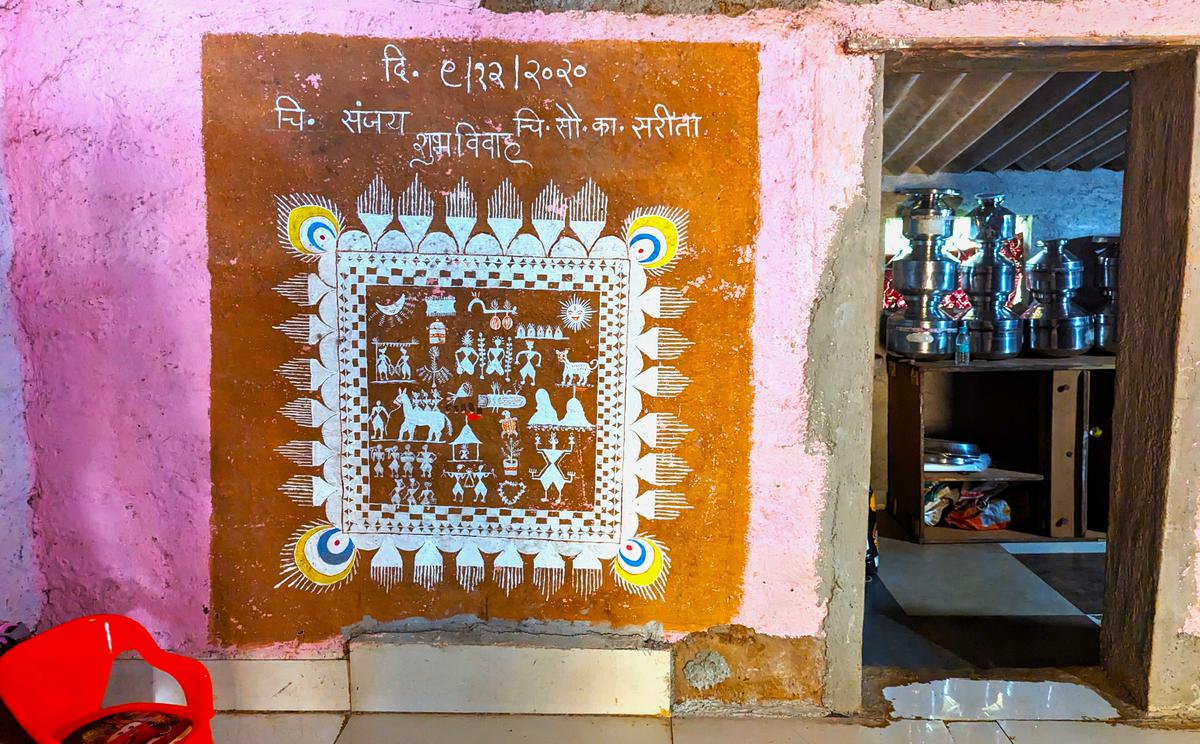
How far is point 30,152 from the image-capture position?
5.99ft

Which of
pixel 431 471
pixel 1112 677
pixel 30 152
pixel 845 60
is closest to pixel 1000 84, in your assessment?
pixel 845 60

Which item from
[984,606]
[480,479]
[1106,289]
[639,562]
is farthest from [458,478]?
[1106,289]

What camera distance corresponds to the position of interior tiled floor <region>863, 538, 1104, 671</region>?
2375 mm

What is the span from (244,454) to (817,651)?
169cm

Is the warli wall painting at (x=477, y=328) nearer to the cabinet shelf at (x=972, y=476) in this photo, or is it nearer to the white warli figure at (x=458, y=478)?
the white warli figure at (x=458, y=478)

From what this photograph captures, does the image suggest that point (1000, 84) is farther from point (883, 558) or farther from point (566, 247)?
point (883, 558)

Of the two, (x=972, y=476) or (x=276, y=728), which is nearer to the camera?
(x=276, y=728)

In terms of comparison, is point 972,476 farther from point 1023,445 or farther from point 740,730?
point 740,730

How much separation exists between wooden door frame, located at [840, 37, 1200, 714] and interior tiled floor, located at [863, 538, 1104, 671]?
0.42 metres

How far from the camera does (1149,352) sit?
1.90m

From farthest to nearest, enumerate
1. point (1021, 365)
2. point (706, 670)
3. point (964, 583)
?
point (1021, 365)
point (964, 583)
point (706, 670)

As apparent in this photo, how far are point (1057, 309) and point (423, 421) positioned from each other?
3.42 metres

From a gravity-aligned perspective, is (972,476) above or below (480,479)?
below

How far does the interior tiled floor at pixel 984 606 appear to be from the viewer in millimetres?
2375
